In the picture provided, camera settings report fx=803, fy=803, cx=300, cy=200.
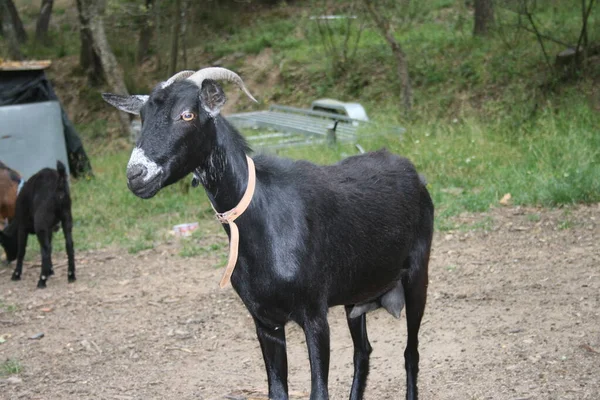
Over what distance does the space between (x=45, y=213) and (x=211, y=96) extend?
17.5 feet

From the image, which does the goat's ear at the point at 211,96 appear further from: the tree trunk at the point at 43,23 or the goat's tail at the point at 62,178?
the tree trunk at the point at 43,23

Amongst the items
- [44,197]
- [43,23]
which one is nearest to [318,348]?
[44,197]

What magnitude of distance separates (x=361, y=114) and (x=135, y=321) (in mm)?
7702

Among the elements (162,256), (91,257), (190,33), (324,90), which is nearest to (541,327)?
(162,256)

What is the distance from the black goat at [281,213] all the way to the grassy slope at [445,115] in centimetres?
436

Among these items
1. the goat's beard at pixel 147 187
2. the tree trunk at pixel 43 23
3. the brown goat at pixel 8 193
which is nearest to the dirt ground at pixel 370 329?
the brown goat at pixel 8 193

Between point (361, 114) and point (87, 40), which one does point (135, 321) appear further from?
point (87, 40)

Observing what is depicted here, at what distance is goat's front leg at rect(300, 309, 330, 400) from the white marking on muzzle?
3.47ft

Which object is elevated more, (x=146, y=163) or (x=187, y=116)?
(x=187, y=116)

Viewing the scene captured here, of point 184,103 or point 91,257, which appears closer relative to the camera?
point 184,103

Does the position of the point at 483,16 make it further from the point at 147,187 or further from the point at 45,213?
the point at 147,187

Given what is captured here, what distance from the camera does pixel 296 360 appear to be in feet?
20.1

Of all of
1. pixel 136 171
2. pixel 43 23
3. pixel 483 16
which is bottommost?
pixel 43 23

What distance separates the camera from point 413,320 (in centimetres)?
491
